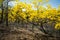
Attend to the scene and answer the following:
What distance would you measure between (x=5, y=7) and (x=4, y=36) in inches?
261

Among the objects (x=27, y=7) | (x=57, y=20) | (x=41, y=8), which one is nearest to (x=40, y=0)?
(x=41, y=8)

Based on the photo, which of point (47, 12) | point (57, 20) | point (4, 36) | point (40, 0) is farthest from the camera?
point (57, 20)

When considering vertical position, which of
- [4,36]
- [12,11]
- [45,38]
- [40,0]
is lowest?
[45,38]

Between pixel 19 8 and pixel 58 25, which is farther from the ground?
pixel 19 8

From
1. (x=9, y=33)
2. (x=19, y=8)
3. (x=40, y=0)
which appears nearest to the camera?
(x=9, y=33)

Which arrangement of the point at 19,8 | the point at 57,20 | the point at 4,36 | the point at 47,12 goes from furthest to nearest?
the point at 19,8 < the point at 57,20 < the point at 47,12 < the point at 4,36

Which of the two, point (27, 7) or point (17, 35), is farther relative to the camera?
point (27, 7)

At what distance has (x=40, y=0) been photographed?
851 inches

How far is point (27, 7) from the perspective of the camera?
2492cm

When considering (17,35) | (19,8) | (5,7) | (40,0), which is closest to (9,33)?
(17,35)

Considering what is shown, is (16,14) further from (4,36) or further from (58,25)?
(4,36)

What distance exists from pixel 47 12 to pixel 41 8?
59.4 inches

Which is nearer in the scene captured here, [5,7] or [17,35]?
[17,35]

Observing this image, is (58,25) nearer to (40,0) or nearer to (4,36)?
(40,0)
